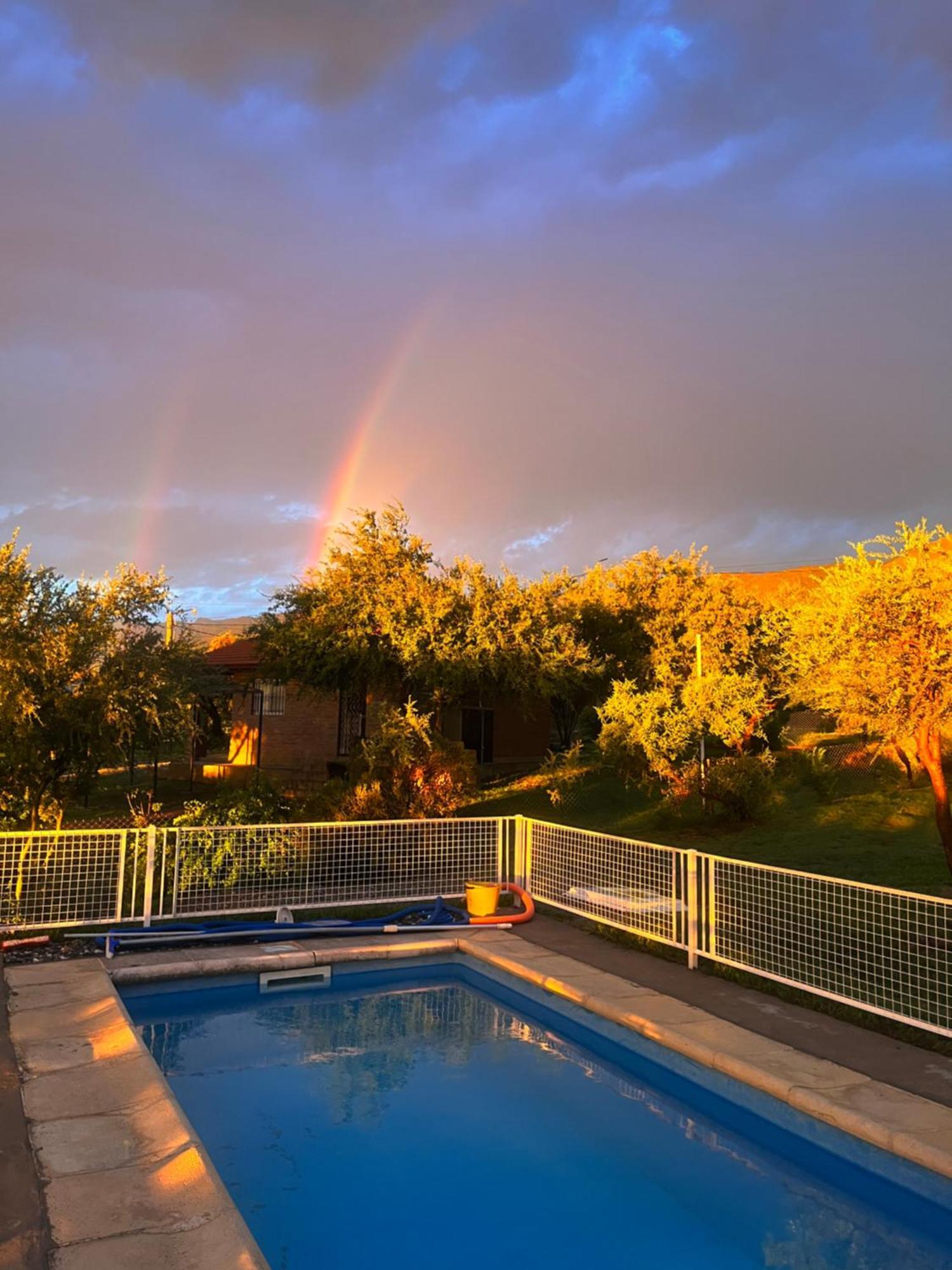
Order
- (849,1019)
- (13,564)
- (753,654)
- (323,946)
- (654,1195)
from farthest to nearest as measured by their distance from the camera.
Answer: (753,654)
(13,564)
(323,946)
(849,1019)
(654,1195)

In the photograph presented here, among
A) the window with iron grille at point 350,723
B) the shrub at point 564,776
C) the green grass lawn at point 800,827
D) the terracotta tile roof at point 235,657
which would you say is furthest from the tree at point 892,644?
the terracotta tile roof at point 235,657

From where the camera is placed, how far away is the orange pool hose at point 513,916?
1110cm

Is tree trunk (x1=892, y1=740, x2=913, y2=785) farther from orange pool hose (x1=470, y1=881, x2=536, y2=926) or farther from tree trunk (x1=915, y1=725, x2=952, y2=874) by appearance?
orange pool hose (x1=470, y1=881, x2=536, y2=926)

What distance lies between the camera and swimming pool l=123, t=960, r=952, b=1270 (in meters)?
4.92

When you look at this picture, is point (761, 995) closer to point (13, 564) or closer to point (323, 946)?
point (323, 946)

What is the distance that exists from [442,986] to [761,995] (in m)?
3.36

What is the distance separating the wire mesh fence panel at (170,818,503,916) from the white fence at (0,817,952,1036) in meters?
0.02

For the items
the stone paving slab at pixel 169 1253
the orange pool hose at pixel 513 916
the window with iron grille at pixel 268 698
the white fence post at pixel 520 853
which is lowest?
the orange pool hose at pixel 513 916

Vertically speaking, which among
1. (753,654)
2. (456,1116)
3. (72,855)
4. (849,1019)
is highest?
(753,654)

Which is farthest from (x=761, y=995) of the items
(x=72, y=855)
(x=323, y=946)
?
(x=72, y=855)

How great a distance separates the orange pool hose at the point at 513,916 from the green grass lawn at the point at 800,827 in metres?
5.20

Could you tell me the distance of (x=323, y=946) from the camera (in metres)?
9.90

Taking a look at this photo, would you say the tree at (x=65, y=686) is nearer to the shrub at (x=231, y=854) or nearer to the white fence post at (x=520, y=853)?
the shrub at (x=231, y=854)

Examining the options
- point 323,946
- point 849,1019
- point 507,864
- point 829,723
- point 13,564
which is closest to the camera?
point 849,1019
